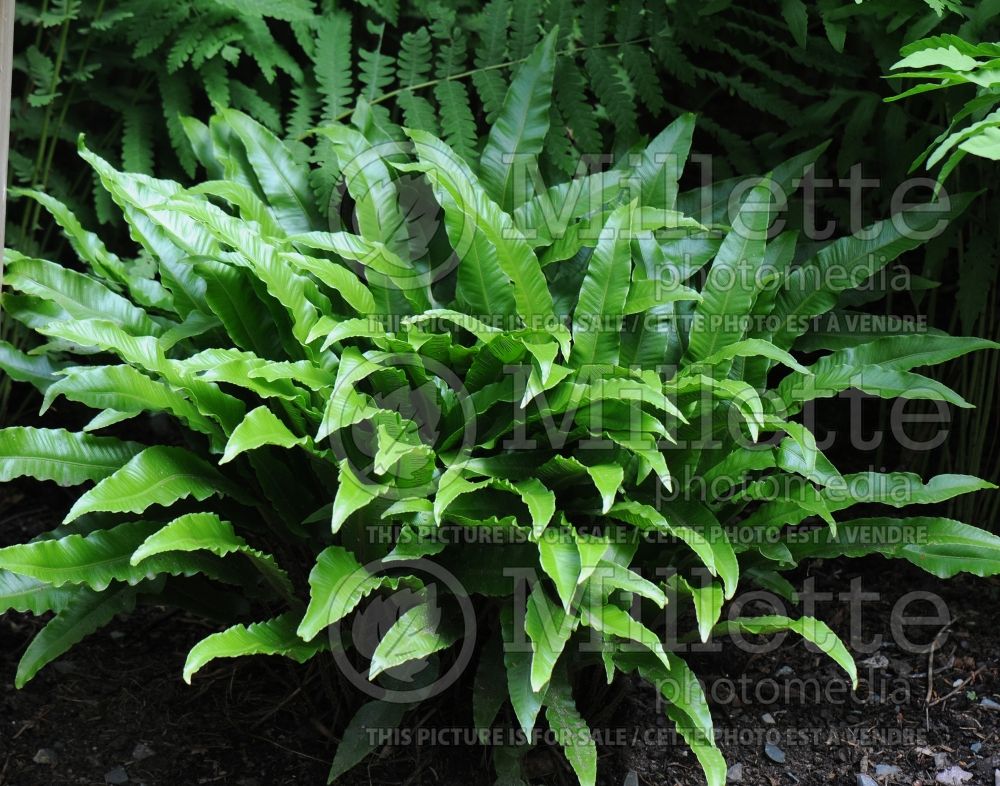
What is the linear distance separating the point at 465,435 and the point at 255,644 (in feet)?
1.97

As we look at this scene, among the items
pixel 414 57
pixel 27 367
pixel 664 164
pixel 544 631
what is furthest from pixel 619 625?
pixel 414 57

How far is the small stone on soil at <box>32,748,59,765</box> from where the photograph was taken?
2.19 metres

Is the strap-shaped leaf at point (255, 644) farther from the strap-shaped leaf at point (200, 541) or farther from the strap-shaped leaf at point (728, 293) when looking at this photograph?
the strap-shaped leaf at point (728, 293)

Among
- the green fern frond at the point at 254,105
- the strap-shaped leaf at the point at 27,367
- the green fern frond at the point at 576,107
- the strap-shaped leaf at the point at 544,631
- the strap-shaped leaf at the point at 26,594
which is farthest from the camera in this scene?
the green fern frond at the point at 254,105

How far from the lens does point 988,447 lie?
9.09 ft

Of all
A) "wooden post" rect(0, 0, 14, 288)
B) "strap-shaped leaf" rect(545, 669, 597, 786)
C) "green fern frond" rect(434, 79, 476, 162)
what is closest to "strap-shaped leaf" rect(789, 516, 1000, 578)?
"strap-shaped leaf" rect(545, 669, 597, 786)

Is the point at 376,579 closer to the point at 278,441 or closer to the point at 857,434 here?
the point at 278,441

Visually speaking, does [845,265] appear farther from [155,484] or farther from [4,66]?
[4,66]

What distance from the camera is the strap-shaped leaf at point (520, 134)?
98.2 inches

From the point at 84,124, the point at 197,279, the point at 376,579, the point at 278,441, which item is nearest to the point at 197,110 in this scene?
the point at 84,124

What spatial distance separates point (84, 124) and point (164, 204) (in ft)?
3.02

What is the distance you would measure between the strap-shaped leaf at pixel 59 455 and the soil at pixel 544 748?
0.59 metres

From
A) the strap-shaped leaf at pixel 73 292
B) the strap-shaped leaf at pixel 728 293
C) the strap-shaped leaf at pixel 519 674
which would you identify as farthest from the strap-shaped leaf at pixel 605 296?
the strap-shaped leaf at pixel 73 292

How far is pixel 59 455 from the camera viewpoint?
2.10m
